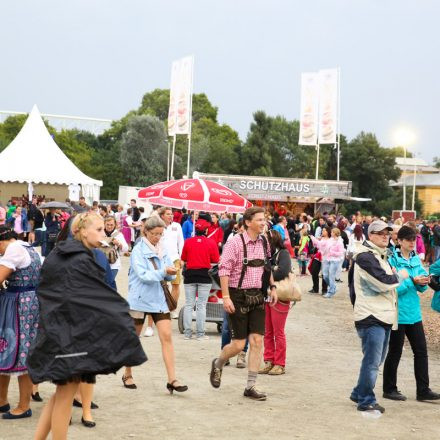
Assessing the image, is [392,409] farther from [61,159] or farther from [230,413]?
[61,159]

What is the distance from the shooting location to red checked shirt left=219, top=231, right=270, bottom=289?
8250 millimetres

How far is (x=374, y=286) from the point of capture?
776 centimetres

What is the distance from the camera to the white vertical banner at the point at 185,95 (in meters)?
42.1

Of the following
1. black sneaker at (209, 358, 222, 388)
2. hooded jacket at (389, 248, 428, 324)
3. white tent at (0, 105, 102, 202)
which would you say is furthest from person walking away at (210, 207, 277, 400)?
white tent at (0, 105, 102, 202)

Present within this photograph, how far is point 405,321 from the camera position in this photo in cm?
846

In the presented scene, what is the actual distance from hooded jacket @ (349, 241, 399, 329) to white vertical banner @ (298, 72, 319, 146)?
38.1 metres

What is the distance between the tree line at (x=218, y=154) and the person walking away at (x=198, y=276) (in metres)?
60.7

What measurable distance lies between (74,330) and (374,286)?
3.40 meters

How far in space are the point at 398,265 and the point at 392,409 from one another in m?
1.35

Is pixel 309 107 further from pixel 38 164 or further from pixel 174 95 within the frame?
pixel 38 164

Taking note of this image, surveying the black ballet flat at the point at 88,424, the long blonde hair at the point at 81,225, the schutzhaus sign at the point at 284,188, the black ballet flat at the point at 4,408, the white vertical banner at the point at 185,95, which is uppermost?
the white vertical banner at the point at 185,95

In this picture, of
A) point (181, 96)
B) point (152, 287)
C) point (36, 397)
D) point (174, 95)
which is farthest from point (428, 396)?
point (174, 95)

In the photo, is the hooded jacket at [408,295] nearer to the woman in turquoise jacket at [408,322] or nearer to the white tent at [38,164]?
the woman in turquoise jacket at [408,322]

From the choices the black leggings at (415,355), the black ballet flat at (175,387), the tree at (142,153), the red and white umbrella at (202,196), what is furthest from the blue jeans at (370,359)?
the tree at (142,153)
